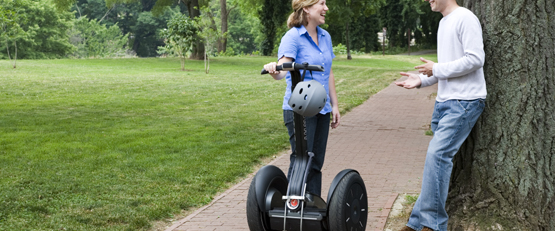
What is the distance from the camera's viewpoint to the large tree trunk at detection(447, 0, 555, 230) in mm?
3734

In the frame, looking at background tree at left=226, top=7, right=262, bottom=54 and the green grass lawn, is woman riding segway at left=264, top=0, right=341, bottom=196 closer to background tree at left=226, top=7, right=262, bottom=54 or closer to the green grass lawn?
the green grass lawn

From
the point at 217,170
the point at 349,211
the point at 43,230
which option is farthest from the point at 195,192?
the point at 349,211

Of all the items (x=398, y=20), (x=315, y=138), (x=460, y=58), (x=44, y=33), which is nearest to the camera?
(x=460, y=58)

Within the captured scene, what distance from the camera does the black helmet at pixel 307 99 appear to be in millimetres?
3447

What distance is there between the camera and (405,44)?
6022cm

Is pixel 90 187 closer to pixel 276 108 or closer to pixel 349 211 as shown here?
pixel 349 211

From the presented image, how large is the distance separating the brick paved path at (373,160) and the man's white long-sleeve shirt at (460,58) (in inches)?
54.9

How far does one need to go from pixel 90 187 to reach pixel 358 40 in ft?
176

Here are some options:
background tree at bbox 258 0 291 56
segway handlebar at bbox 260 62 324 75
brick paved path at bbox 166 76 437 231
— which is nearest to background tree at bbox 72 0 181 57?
background tree at bbox 258 0 291 56

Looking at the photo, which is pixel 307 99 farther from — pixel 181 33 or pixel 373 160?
pixel 181 33

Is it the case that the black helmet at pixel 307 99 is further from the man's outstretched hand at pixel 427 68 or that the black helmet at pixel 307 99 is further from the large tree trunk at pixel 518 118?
the large tree trunk at pixel 518 118

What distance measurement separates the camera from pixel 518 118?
3764 mm

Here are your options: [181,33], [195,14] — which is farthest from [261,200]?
[195,14]

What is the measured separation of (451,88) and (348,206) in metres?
0.99
